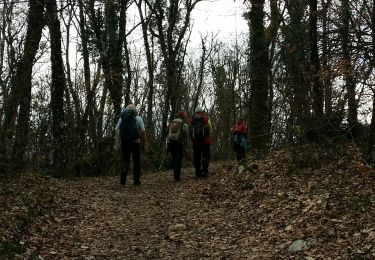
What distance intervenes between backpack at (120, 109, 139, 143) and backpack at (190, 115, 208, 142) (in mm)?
1576

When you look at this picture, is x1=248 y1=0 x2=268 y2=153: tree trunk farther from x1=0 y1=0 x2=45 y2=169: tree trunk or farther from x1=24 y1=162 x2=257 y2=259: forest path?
x1=0 y1=0 x2=45 y2=169: tree trunk

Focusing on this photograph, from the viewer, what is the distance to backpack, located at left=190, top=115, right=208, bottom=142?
12500 millimetres

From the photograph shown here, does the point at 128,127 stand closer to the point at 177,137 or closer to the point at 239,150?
the point at 177,137

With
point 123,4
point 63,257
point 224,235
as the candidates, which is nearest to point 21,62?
point 63,257

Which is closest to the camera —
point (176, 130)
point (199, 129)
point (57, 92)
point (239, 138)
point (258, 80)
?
point (199, 129)

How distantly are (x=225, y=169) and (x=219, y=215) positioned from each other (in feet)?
14.6

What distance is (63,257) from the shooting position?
6.30 metres

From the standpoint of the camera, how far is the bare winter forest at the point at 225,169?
6664mm

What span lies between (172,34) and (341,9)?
15.2 m

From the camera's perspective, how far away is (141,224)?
831 cm

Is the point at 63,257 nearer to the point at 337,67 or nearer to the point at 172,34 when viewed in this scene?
the point at 337,67

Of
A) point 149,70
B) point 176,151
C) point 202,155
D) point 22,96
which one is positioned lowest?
point 202,155

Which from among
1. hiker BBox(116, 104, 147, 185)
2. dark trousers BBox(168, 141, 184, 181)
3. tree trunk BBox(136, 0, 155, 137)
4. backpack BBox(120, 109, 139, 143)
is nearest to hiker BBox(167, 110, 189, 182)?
dark trousers BBox(168, 141, 184, 181)

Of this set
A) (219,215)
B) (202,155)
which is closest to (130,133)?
(202,155)
